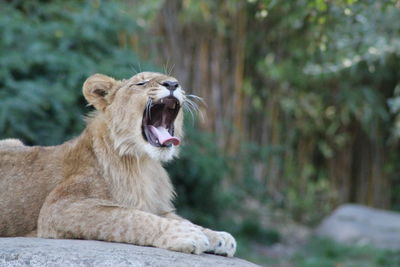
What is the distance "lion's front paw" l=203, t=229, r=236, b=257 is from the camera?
414 cm

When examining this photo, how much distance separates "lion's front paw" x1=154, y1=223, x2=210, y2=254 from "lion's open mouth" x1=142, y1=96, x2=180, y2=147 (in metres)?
0.60

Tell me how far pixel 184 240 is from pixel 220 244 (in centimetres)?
32

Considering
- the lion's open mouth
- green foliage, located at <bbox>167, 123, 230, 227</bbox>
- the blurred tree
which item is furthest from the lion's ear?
the blurred tree

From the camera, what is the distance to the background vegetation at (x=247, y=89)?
8078mm

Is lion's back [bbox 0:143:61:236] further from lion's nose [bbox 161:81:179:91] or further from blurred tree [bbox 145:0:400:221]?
blurred tree [bbox 145:0:400:221]

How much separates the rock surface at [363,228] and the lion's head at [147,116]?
628cm

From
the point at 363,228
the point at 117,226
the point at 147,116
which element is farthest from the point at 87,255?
the point at 363,228

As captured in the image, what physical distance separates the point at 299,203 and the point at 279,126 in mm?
1365

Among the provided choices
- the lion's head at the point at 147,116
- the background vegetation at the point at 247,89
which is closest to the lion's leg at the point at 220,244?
the lion's head at the point at 147,116

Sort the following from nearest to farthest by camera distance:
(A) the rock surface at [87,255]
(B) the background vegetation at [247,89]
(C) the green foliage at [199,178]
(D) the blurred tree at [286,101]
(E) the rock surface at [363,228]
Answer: (A) the rock surface at [87,255] → (B) the background vegetation at [247,89] → (C) the green foliage at [199,178] → (E) the rock surface at [363,228] → (D) the blurred tree at [286,101]

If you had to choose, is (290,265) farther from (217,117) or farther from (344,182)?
(344,182)

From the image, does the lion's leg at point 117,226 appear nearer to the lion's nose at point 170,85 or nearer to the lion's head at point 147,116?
the lion's head at point 147,116

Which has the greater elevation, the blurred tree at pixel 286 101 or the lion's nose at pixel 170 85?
the blurred tree at pixel 286 101

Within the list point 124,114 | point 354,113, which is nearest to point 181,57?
point 354,113
